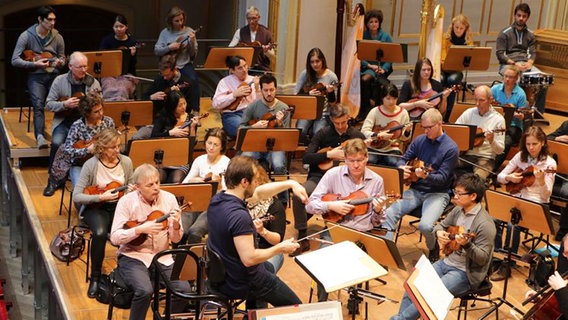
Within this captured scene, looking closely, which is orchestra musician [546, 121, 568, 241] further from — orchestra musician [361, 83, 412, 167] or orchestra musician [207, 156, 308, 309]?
orchestra musician [207, 156, 308, 309]

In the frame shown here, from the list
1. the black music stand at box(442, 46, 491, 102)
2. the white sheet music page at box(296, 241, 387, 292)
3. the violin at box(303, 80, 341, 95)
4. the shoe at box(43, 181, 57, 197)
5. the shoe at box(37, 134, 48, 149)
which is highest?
the black music stand at box(442, 46, 491, 102)

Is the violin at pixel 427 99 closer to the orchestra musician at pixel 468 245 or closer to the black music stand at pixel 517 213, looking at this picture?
the black music stand at pixel 517 213

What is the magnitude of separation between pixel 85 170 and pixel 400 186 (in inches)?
91.0

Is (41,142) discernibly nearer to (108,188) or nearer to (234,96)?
(234,96)

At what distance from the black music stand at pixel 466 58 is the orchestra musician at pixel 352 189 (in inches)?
129

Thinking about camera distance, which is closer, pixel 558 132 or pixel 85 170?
pixel 85 170

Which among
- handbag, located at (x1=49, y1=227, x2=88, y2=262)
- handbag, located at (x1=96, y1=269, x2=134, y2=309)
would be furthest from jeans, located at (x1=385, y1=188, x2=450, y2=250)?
handbag, located at (x1=49, y1=227, x2=88, y2=262)

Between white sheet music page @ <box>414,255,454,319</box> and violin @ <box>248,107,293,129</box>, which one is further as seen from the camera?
violin @ <box>248,107,293,129</box>

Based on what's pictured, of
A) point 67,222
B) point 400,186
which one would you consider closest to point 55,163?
point 67,222

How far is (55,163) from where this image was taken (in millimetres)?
7578

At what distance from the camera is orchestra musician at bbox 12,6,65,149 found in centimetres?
840

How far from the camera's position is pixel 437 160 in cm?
698

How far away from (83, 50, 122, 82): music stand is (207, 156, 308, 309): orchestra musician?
387cm

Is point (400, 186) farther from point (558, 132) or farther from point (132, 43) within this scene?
point (132, 43)
